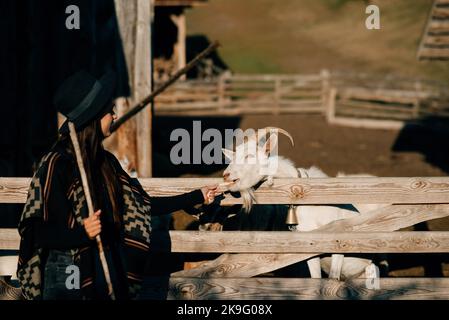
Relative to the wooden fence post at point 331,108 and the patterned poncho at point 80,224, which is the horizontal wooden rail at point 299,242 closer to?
the patterned poncho at point 80,224

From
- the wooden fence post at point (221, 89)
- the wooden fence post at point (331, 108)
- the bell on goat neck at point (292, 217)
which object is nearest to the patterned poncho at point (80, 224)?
the bell on goat neck at point (292, 217)

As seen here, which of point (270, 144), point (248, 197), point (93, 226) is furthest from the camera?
point (270, 144)

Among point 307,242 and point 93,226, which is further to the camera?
point 307,242

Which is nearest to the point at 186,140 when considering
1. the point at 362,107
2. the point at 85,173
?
the point at 85,173

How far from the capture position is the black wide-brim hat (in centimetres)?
402

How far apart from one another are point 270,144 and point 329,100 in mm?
16766

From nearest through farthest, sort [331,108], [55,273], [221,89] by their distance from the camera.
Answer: [55,273], [331,108], [221,89]

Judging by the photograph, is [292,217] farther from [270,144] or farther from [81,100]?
[81,100]

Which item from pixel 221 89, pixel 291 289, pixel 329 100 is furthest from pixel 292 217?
pixel 221 89

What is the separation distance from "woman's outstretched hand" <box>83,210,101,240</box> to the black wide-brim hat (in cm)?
50

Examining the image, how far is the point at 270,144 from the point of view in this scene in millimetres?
5555

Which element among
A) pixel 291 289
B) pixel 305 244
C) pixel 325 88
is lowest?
pixel 291 289

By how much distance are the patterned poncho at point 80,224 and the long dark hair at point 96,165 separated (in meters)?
0.07
